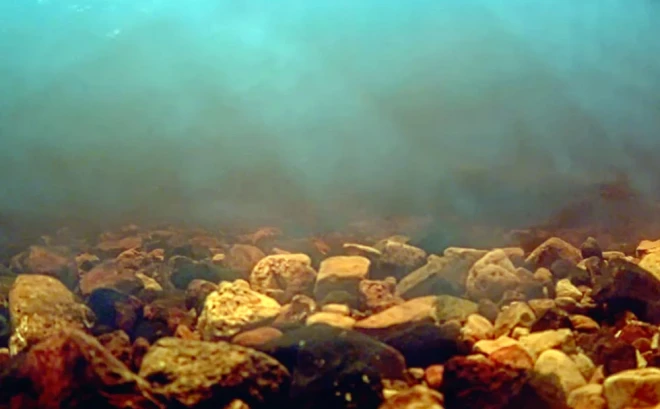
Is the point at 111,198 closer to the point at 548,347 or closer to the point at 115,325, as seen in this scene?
the point at 115,325

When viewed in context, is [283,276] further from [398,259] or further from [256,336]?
[256,336]

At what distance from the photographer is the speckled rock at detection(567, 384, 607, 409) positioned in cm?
149

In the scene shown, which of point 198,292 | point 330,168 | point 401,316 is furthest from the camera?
point 330,168

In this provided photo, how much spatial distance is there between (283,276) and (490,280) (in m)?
0.79

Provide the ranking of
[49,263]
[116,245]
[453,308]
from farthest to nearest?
[116,245]
[49,263]
[453,308]

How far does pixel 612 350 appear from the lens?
1681 millimetres

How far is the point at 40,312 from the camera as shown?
198 centimetres

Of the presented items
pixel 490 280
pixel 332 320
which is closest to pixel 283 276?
pixel 332 320

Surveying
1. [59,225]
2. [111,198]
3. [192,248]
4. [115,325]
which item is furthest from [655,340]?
[111,198]

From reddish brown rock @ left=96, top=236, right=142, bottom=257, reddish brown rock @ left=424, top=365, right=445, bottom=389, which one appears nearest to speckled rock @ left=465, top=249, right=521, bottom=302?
reddish brown rock @ left=424, top=365, right=445, bottom=389

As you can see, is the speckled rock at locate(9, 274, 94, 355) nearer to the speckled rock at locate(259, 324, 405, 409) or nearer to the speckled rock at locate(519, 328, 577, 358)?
the speckled rock at locate(259, 324, 405, 409)

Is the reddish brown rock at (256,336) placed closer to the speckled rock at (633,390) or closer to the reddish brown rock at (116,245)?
the speckled rock at (633,390)

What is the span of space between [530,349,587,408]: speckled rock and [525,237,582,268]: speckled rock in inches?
39.3

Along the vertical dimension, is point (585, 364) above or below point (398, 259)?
below
